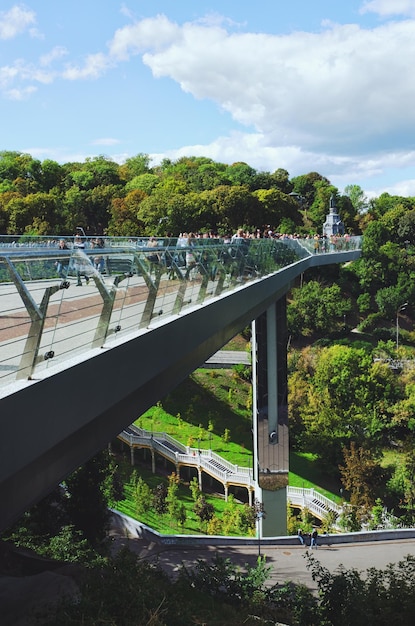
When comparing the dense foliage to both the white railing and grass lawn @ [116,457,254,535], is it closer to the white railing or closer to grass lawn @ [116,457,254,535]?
the white railing

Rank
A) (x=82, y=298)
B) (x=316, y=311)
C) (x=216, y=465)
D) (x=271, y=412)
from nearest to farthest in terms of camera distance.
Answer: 1. (x=82, y=298)
2. (x=271, y=412)
3. (x=216, y=465)
4. (x=316, y=311)

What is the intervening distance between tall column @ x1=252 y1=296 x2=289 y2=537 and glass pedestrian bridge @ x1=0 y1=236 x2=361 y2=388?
1477cm

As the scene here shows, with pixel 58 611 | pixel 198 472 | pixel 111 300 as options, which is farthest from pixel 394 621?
pixel 198 472

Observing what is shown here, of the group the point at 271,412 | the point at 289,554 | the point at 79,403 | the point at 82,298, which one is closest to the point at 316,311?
the point at 271,412

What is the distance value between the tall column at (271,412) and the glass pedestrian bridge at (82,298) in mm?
14766

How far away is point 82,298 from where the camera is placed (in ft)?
16.0

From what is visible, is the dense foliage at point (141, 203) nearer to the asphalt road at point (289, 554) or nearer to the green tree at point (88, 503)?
the green tree at point (88, 503)

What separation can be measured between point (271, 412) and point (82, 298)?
19.1 metres

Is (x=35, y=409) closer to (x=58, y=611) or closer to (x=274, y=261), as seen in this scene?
(x=58, y=611)

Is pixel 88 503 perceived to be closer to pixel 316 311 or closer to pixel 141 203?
pixel 141 203

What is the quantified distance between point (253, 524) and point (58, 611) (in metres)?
17.3

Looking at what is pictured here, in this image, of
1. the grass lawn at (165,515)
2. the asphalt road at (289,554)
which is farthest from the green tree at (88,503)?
the grass lawn at (165,515)

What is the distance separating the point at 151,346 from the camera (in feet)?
20.2

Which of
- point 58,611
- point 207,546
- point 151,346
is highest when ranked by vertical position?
point 151,346
